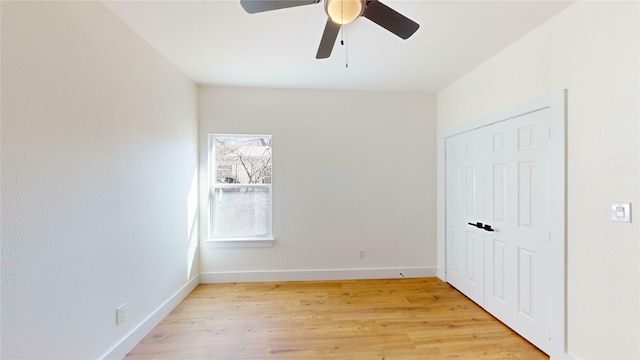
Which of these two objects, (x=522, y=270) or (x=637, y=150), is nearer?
(x=637, y=150)

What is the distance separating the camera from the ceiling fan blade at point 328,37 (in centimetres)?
153

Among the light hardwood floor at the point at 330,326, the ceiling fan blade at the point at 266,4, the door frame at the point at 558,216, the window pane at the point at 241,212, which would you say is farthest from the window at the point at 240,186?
the door frame at the point at 558,216

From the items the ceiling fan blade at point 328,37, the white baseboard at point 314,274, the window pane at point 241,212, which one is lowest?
the white baseboard at point 314,274

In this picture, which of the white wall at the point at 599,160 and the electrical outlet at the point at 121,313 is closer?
the white wall at the point at 599,160

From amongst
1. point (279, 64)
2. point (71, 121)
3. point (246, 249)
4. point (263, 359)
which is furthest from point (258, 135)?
point (263, 359)

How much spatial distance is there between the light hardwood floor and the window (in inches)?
29.2

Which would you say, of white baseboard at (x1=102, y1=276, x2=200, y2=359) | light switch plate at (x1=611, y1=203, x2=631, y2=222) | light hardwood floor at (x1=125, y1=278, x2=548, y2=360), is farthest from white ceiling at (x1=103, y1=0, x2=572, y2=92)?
light hardwood floor at (x1=125, y1=278, x2=548, y2=360)

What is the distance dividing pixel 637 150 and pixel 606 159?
5.4 inches

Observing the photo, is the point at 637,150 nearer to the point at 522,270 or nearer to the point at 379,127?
the point at 522,270

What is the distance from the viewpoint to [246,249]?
10.5 ft

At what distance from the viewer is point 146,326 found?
6.89ft

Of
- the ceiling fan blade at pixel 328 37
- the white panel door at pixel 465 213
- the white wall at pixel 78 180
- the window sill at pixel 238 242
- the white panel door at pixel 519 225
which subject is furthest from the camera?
the window sill at pixel 238 242

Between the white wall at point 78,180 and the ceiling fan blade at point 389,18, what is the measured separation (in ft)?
5.89

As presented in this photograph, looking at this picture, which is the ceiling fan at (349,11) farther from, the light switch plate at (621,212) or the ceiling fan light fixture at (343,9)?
the light switch plate at (621,212)
